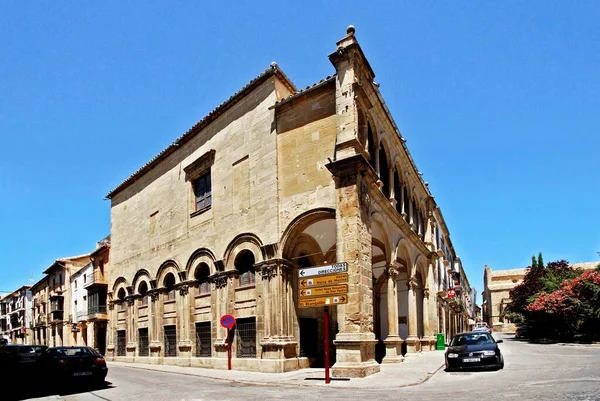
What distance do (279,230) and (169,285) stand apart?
9.29 meters

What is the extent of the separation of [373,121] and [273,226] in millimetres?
5631

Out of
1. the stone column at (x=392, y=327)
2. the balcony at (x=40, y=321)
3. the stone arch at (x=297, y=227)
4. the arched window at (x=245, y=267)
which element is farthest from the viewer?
the balcony at (x=40, y=321)

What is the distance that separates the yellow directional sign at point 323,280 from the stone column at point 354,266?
1.95 m

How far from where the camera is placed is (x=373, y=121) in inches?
728

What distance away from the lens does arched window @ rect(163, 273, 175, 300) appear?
76.6 ft

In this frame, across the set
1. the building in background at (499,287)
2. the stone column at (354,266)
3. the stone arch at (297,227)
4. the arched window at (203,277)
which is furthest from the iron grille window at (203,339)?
the building in background at (499,287)

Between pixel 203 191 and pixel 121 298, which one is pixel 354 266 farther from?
pixel 121 298

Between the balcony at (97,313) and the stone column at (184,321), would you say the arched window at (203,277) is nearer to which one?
the stone column at (184,321)

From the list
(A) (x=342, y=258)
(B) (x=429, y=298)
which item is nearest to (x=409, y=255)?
(B) (x=429, y=298)

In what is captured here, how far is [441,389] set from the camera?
10.7 meters

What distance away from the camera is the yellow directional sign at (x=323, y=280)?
1217 centimetres

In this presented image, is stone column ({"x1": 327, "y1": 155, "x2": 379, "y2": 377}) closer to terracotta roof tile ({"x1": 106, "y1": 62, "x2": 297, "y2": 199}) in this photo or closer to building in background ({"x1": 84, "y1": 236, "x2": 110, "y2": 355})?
terracotta roof tile ({"x1": 106, "y1": 62, "x2": 297, "y2": 199})

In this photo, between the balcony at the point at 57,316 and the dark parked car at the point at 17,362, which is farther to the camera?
the balcony at the point at 57,316

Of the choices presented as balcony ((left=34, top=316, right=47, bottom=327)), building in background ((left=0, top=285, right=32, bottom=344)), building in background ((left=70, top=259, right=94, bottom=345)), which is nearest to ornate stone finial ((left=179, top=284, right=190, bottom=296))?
building in background ((left=70, top=259, right=94, bottom=345))
